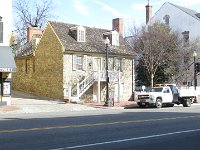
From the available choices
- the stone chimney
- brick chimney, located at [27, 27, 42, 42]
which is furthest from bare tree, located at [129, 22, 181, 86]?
the stone chimney

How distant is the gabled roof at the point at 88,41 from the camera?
131 ft

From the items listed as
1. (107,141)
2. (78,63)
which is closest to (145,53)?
(78,63)

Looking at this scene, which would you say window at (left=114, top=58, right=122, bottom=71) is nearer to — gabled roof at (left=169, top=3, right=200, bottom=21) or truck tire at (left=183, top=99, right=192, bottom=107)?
truck tire at (left=183, top=99, right=192, bottom=107)

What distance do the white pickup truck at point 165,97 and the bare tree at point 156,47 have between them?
1123 centimetres

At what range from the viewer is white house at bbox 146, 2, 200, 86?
53906 mm

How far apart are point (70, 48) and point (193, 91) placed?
12329 mm

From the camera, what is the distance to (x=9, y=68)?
101ft

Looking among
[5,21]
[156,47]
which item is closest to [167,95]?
[156,47]

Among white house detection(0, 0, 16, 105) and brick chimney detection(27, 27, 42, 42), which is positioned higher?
brick chimney detection(27, 27, 42, 42)

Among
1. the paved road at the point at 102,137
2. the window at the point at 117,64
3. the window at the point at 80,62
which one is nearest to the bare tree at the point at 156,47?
the window at the point at 117,64

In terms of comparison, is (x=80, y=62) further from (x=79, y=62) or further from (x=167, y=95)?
(x=167, y=95)

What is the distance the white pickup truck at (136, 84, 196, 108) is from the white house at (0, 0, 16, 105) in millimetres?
10972

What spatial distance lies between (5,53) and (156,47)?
70.3 ft

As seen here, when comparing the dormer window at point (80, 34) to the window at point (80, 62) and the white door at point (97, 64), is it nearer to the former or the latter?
the window at point (80, 62)
